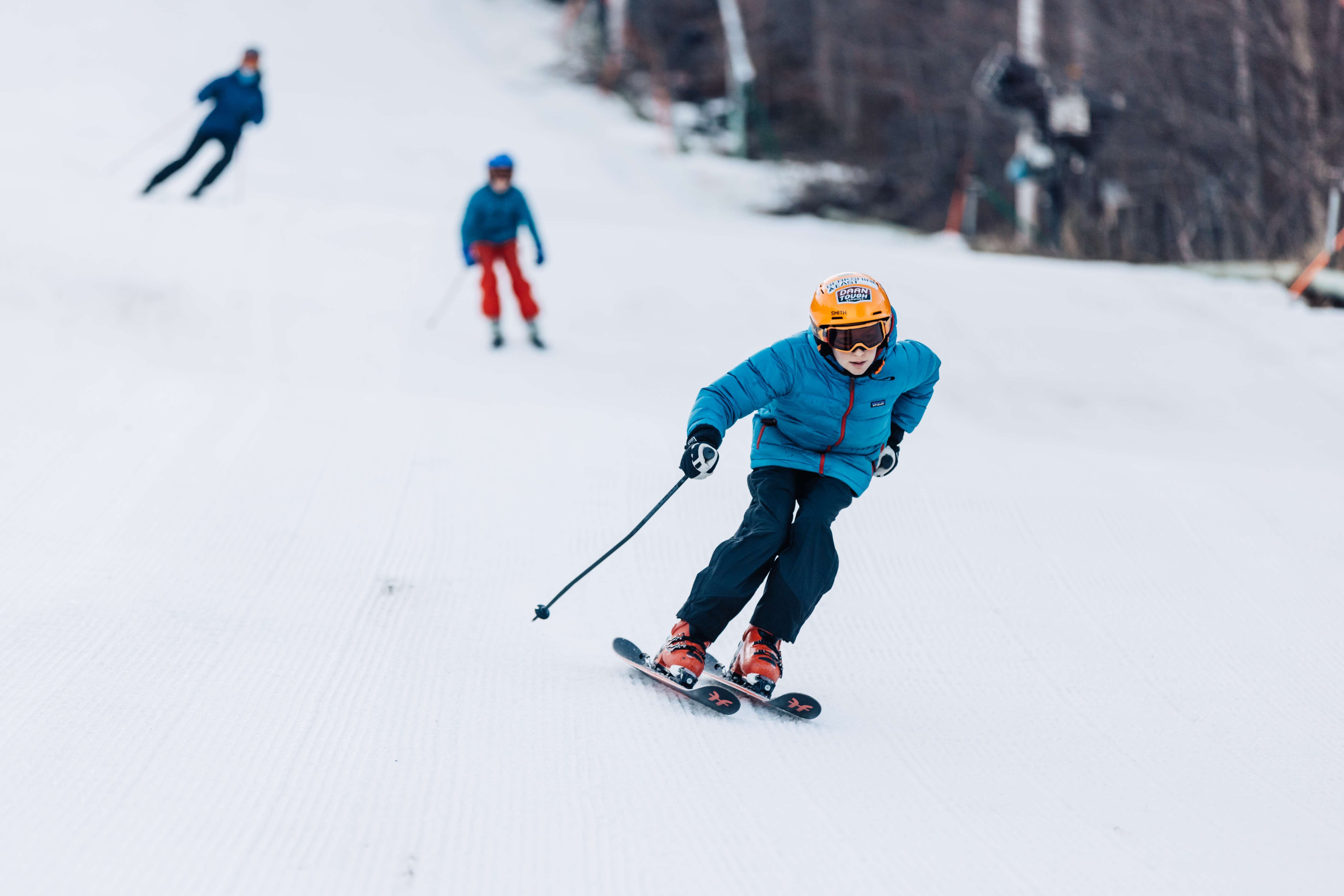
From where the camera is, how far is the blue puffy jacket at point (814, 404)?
11.1ft

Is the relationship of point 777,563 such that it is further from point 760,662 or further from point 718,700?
point 718,700

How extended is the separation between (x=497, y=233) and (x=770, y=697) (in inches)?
205

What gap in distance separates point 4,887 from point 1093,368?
25.7 feet

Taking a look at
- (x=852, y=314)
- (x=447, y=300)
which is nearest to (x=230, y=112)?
(x=447, y=300)

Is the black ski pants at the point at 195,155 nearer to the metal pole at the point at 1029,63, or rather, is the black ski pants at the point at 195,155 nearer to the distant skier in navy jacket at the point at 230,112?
the distant skier in navy jacket at the point at 230,112

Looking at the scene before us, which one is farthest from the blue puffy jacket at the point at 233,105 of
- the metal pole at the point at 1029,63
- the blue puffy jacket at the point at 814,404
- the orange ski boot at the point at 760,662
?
the metal pole at the point at 1029,63

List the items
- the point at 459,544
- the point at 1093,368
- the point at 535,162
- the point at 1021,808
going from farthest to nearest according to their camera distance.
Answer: the point at 535,162, the point at 1093,368, the point at 459,544, the point at 1021,808

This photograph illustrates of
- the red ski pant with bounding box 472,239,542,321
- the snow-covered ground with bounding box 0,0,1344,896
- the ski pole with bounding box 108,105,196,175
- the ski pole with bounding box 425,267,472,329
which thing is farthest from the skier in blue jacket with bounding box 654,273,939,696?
the ski pole with bounding box 108,105,196,175

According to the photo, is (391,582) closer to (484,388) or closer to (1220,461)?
(484,388)

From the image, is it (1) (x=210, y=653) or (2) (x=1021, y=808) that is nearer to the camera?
(2) (x=1021, y=808)

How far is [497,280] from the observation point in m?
8.23

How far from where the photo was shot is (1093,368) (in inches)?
335

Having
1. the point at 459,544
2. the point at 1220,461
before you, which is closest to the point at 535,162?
the point at 1220,461

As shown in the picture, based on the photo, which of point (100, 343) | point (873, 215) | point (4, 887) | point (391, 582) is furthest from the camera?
point (873, 215)
